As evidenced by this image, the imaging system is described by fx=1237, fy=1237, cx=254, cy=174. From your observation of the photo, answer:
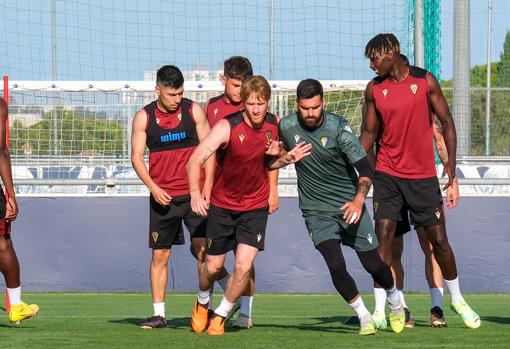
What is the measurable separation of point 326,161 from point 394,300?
4.10 feet

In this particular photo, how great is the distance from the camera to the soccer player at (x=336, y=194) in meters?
9.57

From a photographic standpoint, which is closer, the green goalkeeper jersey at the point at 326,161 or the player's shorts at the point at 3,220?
the green goalkeeper jersey at the point at 326,161

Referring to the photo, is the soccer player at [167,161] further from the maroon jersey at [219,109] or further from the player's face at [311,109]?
the player's face at [311,109]

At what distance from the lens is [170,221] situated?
10.7m

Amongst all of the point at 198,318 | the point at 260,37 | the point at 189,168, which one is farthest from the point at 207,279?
the point at 260,37

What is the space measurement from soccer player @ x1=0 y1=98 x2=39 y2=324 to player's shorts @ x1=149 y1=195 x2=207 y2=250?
46.7 inches

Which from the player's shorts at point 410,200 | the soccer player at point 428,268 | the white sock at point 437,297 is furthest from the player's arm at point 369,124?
the white sock at point 437,297

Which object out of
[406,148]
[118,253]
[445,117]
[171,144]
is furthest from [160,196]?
[118,253]

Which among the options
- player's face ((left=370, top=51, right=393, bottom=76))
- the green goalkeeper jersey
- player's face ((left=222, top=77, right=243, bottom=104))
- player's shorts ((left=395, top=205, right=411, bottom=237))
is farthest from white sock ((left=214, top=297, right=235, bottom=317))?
player's face ((left=370, top=51, right=393, bottom=76))

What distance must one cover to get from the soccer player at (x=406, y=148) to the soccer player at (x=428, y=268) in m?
0.17

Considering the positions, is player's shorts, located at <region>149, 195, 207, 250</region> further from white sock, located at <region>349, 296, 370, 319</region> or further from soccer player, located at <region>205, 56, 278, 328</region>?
white sock, located at <region>349, 296, 370, 319</region>

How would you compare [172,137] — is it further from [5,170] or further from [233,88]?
[5,170]

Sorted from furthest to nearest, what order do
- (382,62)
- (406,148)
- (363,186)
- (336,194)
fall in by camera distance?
(406,148)
(382,62)
(336,194)
(363,186)

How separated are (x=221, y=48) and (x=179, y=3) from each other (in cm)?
87
